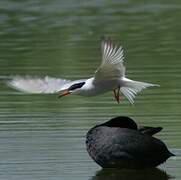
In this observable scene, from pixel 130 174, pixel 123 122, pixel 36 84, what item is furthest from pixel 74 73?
pixel 130 174

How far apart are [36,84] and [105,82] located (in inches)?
30.5

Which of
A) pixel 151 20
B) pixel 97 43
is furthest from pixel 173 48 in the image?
pixel 151 20

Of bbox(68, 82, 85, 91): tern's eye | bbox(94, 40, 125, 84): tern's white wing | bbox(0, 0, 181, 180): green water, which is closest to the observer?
bbox(94, 40, 125, 84): tern's white wing

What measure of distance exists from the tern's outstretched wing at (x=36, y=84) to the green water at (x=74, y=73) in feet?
2.07

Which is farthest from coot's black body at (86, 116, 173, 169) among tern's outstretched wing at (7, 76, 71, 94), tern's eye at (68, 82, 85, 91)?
tern's outstretched wing at (7, 76, 71, 94)

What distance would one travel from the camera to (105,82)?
33.8ft

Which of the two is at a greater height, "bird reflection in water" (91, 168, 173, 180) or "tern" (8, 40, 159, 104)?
"tern" (8, 40, 159, 104)

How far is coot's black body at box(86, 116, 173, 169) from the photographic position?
33.1 feet

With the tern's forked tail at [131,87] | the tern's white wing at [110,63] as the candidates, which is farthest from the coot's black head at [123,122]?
the tern's white wing at [110,63]

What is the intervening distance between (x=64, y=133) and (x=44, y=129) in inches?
13.7

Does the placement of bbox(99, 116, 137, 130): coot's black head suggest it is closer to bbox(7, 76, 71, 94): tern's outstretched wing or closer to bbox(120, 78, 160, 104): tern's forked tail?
bbox(120, 78, 160, 104): tern's forked tail

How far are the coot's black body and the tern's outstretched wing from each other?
0.78m

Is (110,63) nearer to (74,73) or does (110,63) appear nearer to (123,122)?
(123,122)

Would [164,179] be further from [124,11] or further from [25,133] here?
[124,11]
